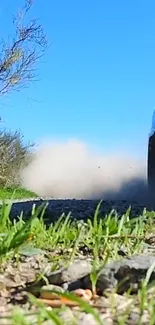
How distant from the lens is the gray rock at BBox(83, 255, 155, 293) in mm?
1362

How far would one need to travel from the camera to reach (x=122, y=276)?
142 centimetres

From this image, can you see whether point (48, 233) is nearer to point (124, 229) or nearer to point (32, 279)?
point (124, 229)

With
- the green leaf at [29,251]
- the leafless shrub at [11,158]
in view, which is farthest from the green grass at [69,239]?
the leafless shrub at [11,158]

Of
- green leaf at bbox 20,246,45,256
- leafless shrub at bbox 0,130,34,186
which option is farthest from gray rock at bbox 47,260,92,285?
leafless shrub at bbox 0,130,34,186

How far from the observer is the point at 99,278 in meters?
1.37

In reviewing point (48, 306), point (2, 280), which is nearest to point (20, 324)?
point (48, 306)

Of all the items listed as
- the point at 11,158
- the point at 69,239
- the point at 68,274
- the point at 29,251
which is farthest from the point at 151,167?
the point at 11,158

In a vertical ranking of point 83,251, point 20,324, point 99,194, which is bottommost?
point 20,324

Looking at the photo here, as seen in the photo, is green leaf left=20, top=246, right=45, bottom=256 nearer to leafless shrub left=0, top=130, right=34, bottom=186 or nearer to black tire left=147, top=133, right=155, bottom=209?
black tire left=147, top=133, right=155, bottom=209

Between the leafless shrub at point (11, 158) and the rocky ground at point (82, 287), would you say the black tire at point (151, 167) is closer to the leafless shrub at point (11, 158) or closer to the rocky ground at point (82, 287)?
the rocky ground at point (82, 287)

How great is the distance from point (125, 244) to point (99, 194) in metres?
13.7

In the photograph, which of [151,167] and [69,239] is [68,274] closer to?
[69,239]

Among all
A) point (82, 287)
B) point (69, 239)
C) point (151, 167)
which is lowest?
point (82, 287)

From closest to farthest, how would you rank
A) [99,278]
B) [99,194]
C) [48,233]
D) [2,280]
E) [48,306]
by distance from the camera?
1. [48,306]
2. [99,278]
3. [2,280]
4. [48,233]
5. [99,194]
